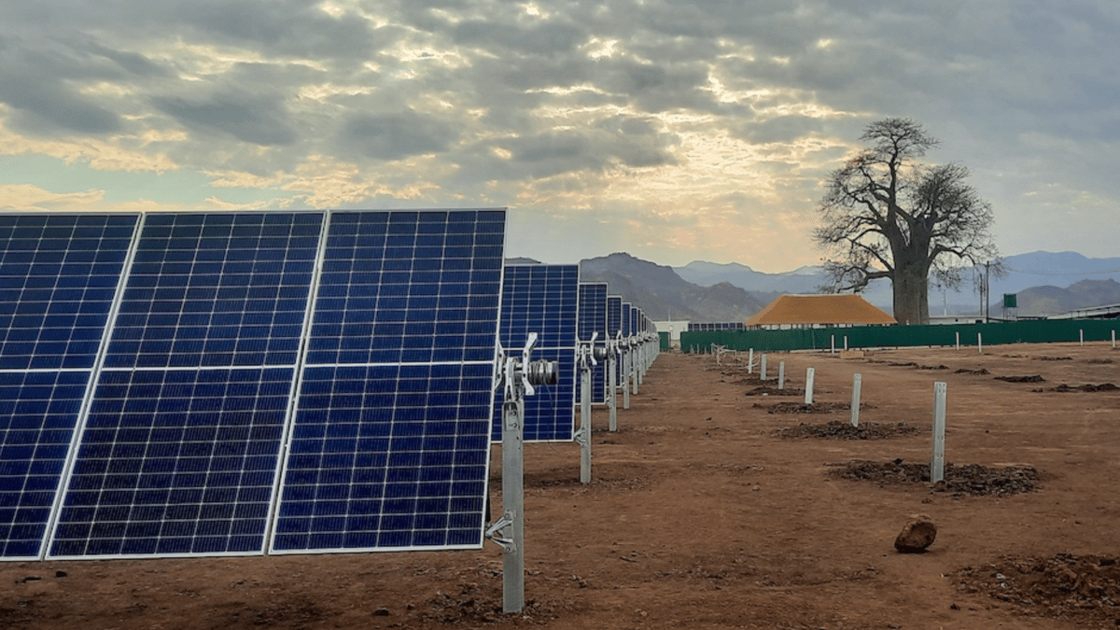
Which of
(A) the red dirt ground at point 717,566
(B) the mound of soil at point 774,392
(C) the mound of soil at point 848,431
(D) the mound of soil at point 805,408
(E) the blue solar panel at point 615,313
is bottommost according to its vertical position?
(A) the red dirt ground at point 717,566

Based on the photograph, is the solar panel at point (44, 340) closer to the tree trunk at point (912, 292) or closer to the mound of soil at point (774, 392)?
the mound of soil at point (774, 392)

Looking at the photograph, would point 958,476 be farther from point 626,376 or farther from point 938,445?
point 626,376

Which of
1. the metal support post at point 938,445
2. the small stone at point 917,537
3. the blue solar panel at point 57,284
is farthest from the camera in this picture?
the metal support post at point 938,445

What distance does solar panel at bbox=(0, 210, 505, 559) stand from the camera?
7.34 meters

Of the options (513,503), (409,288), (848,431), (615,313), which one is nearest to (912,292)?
(615,313)

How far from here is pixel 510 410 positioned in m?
8.05

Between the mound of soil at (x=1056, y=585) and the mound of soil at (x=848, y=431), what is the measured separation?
462 inches

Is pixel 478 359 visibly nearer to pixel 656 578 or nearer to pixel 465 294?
pixel 465 294

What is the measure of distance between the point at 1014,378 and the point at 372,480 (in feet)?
123

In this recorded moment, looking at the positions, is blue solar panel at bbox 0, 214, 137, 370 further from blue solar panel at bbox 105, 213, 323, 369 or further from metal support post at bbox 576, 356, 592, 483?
metal support post at bbox 576, 356, 592, 483

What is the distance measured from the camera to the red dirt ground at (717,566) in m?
8.19

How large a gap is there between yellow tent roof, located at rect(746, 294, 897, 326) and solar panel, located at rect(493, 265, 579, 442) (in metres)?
70.6

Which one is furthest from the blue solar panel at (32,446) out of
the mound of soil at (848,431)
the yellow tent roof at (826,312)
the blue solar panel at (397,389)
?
the yellow tent roof at (826,312)

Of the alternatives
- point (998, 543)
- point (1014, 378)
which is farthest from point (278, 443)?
point (1014, 378)
